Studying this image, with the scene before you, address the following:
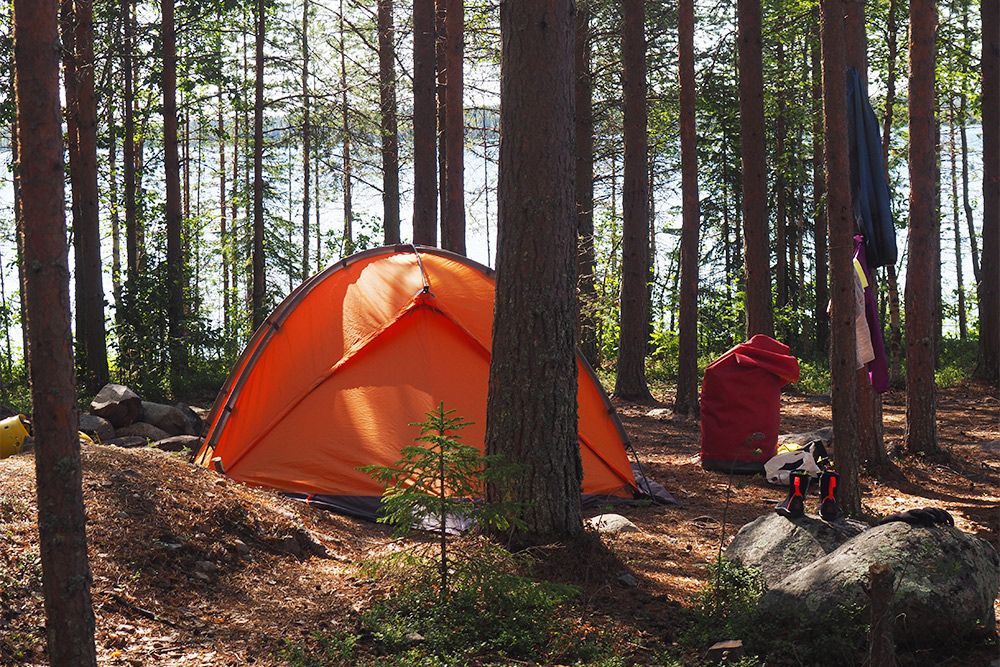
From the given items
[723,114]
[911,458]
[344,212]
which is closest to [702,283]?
[723,114]

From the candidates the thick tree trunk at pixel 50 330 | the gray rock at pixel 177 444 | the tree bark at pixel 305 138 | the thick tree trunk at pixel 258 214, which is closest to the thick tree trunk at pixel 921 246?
the gray rock at pixel 177 444

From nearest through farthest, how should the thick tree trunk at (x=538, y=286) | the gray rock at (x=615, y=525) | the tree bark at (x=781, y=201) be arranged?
the thick tree trunk at (x=538, y=286) → the gray rock at (x=615, y=525) → the tree bark at (x=781, y=201)

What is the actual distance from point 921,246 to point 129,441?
8.64 meters

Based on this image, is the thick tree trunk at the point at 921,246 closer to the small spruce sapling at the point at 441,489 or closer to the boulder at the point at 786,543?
the boulder at the point at 786,543

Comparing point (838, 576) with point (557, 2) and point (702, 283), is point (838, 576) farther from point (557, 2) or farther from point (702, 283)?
point (702, 283)

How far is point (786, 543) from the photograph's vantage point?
15.6 ft

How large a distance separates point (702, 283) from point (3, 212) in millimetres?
19879

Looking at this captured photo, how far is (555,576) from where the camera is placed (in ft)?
15.8

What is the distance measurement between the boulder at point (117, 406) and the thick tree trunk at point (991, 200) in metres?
12.8

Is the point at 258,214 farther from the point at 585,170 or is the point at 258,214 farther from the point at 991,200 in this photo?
the point at 991,200

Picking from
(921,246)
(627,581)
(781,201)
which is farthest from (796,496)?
(781,201)

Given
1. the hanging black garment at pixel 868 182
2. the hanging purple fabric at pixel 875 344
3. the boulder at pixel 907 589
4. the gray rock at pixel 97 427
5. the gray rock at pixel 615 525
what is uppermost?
the hanging black garment at pixel 868 182

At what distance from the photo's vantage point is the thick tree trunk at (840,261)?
19.2 ft

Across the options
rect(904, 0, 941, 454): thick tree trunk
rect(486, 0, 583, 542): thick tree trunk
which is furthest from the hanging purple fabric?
rect(486, 0, 583, 542): thick tree trunk
